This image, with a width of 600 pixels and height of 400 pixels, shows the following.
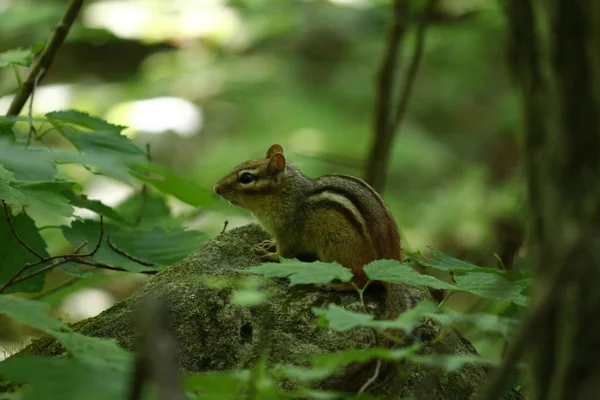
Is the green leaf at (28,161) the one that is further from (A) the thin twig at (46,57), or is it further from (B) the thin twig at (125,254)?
(A) the thin twig at (46,57)

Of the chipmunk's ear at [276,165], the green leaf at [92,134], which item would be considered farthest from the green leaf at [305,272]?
the chipmunk's ear at [276,165]

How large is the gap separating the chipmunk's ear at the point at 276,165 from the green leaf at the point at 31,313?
5.74ft

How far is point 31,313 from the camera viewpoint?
1.63 metres

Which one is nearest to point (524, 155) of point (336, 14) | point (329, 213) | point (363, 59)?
point (329, 213)

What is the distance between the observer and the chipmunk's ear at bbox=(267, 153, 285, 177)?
131 inches

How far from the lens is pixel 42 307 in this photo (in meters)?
1.66

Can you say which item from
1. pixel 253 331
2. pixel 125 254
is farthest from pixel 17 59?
pixel 253 331

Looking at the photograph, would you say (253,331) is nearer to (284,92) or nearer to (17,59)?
(17,59)

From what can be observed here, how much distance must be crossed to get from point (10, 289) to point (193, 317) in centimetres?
61

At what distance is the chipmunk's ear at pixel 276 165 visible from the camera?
3.33 metres

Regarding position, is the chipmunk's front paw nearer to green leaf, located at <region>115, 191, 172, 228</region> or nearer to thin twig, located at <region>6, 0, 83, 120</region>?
green leaf, located at <region>115, 191, 172, 228</region>

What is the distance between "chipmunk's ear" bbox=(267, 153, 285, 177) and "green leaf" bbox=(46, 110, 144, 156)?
0.89 m

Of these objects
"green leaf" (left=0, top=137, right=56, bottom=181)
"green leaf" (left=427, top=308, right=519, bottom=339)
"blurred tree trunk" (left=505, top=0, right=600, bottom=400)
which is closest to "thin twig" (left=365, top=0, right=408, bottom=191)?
"green leaf" (left=0, top=137, right=56, bottom=181)

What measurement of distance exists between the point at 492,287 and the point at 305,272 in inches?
20.7
